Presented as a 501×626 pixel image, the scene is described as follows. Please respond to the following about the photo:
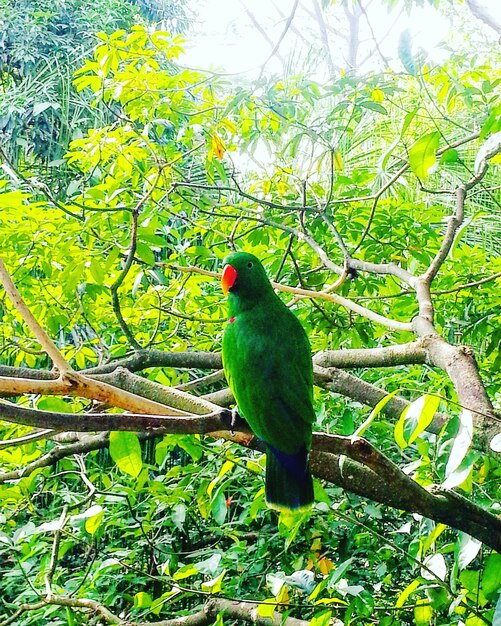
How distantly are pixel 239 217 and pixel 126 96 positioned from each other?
1.32 feet

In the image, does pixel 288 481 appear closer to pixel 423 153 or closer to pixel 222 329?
pixel 423 153

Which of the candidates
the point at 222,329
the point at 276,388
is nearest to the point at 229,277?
the point at 276,388

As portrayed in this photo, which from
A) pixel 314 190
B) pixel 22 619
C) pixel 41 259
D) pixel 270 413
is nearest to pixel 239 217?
pixel 314 190

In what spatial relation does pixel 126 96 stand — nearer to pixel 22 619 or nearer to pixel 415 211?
pixel 415 211

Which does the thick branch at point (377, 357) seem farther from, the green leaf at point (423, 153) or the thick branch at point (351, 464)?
the green leaf at point (423, 153)

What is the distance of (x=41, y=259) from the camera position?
146cm

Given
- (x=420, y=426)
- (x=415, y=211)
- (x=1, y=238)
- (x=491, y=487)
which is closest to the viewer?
(x=420, y=426)

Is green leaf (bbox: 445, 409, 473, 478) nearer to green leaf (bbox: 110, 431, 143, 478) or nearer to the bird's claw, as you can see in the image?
the bird's claw

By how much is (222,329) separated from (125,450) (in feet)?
2.96

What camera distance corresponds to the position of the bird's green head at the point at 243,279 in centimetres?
108

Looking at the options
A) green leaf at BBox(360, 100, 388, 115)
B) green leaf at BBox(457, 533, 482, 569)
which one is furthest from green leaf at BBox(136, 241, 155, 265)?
green leaf at BBox(457, 533, 482, 569)

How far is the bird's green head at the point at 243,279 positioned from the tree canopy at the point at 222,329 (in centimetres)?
19

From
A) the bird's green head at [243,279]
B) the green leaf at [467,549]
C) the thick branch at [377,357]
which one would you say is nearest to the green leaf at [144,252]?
the bird's green head at [243,279]

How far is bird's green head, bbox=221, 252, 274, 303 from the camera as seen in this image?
1081mm
